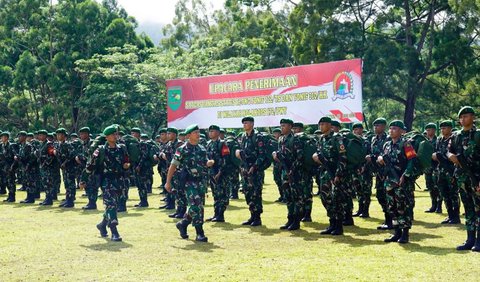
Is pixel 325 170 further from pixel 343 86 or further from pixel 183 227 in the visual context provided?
pixel 343 86

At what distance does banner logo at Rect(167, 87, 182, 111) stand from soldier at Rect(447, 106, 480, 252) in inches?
664

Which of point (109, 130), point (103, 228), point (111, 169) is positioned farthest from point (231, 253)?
point (109, 130)

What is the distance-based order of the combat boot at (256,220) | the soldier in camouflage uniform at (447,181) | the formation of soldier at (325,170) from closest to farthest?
the formation of soldier at (325,170) < the soldier in camouflage uniform at (447,181) < the combat boot at (256,220)

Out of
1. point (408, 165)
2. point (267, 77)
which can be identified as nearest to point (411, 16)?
point (267, 77)

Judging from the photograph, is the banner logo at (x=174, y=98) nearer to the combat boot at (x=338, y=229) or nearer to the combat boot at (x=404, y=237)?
the combat boot at (x=338, y=229)

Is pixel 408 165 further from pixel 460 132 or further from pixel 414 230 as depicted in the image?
pixel 414 230

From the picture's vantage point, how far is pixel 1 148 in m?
17.7

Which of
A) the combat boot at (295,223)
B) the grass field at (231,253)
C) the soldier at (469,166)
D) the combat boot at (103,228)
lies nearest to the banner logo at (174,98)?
the grass field at (231,253)

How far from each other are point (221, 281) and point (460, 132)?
4.10 m

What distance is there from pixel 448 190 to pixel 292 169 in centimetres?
325

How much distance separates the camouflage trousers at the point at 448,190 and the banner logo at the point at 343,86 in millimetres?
7555

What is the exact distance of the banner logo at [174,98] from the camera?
24.8 m

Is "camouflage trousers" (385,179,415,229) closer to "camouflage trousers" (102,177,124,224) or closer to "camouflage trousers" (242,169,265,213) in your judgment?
"camouflage trousers" (242,169,265,213)

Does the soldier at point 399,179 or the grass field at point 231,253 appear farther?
the soldier at point 399,179
